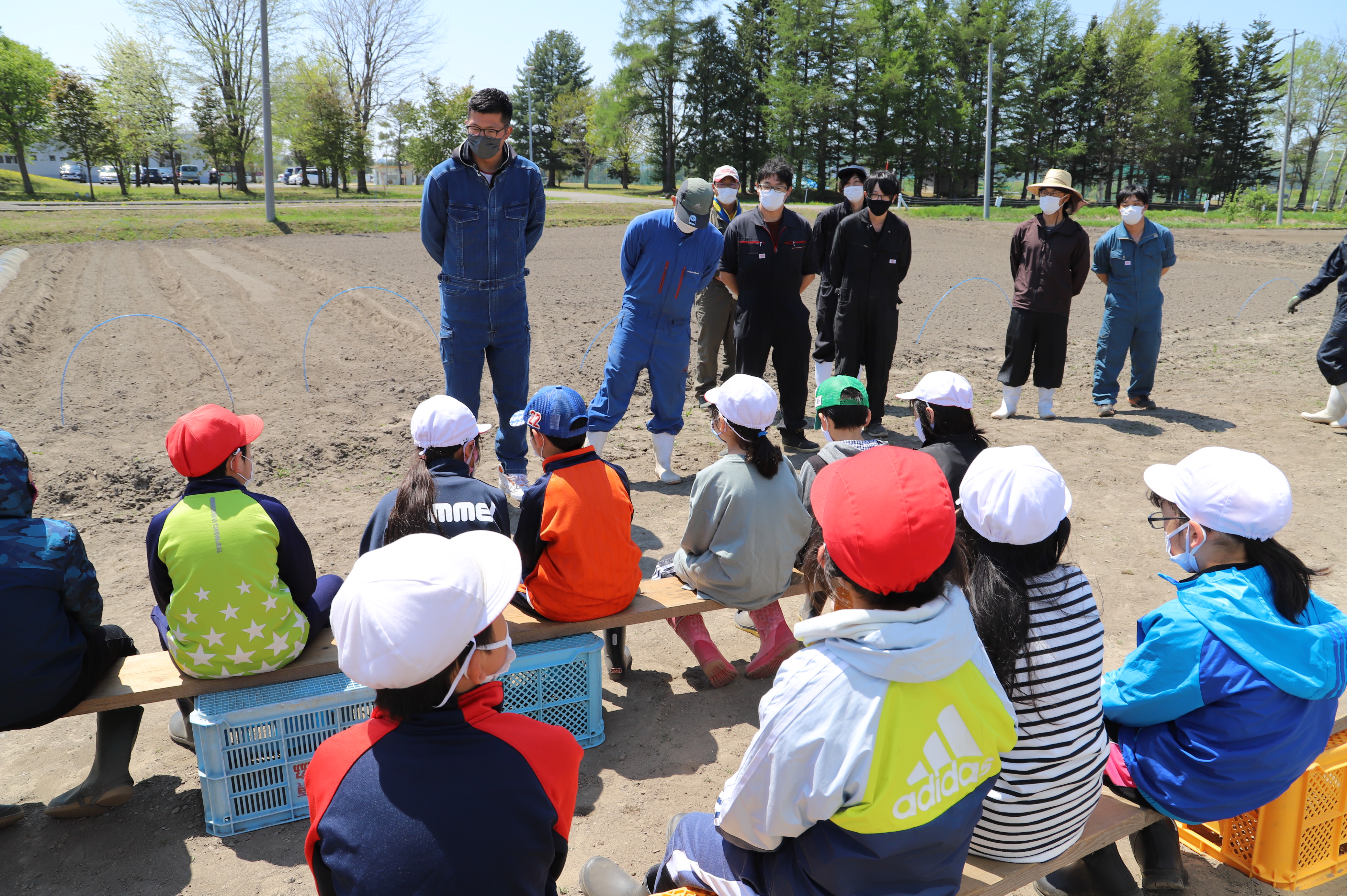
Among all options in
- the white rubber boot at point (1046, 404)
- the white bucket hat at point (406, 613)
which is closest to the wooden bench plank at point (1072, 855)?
the white bucket hat at point (406, 613)

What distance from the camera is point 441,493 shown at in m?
3.42

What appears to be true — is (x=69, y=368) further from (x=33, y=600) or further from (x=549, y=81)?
(x=549, y=81)

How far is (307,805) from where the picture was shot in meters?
3.14

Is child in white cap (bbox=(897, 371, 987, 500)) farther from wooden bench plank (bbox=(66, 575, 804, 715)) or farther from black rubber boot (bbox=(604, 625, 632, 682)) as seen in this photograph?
black rubber boot (bbox=(604, 625, 632, 682))

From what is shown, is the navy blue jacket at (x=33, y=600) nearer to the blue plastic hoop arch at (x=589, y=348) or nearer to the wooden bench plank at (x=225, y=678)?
the wooden bench plank at (x=225, y=678)

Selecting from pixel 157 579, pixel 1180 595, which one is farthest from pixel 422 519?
pixel 1180 595

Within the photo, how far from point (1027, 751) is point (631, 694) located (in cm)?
200

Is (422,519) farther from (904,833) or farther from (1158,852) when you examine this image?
(1158,852)

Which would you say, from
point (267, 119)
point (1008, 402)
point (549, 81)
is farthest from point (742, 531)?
point (549, 81)

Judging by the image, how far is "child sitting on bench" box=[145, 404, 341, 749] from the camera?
290 cm

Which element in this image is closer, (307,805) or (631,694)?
(307,805)

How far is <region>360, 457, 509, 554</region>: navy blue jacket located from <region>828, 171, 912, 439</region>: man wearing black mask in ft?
15.1

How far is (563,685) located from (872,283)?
17.1 feet

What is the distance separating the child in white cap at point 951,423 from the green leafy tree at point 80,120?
47497 mm
